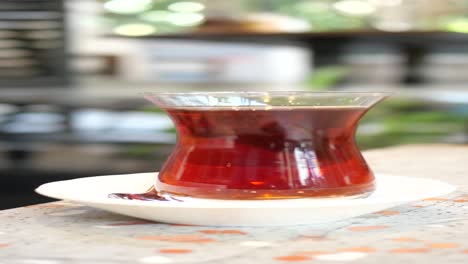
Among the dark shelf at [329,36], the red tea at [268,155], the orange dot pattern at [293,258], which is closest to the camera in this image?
the orange dot pattern at [293,258]

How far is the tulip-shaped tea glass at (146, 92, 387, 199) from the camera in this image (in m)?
Answer: 0.60

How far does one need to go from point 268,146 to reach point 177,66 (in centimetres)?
391

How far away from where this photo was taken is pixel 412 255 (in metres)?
0.49

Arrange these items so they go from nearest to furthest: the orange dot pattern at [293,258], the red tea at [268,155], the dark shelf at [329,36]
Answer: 1. the orange dot pattern at [293,258]
2. the red tea at [268,155]
3. the dark shelf at [329,36]

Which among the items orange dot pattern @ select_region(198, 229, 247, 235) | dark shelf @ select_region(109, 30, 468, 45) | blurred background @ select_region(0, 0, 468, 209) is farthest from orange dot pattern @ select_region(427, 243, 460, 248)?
dark shelf @ select_region(109, 30, 468, 45)

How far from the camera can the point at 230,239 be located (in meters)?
0.54

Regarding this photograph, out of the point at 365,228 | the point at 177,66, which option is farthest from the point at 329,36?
the point at 365,228

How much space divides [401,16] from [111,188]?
1955 millimetres

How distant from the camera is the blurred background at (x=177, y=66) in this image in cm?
251

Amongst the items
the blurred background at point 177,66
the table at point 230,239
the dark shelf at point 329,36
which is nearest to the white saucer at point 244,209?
the table at point 230,239

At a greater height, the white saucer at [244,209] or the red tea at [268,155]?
the red tea at [268,155]

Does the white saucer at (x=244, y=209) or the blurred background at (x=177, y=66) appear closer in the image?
the white saucer at (x=244, y=209)

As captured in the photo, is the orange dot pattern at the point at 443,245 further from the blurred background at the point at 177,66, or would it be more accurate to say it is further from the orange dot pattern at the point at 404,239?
the blurred background at the point at 177,66

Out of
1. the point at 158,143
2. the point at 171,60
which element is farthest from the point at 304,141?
the point at 171,60
